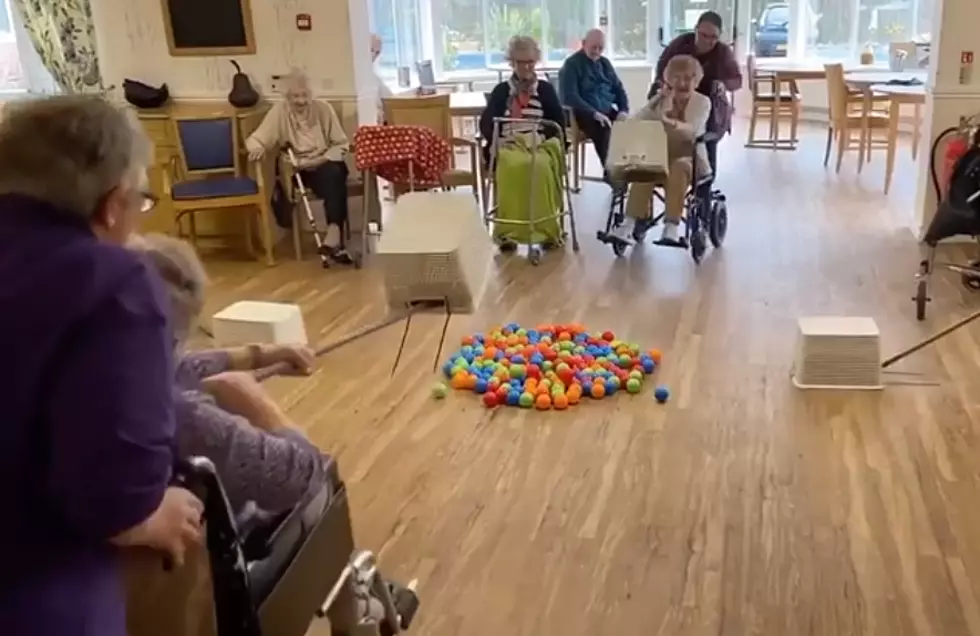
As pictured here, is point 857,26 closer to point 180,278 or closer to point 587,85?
point 587,85

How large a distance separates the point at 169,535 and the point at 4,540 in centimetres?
21

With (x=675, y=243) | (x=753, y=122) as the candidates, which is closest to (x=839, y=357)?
(x=675, y=243)

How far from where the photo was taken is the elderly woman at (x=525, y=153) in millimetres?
5914

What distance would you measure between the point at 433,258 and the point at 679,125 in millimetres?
2517

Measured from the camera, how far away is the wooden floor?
104 inches

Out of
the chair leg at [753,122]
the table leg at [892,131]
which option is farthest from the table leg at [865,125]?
the chair leg at [753,122]

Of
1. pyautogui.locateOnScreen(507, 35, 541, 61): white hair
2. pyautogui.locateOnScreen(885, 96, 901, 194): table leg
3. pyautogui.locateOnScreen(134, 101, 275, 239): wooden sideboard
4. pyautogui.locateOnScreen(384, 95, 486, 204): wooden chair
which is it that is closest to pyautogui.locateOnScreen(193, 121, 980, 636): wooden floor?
pyautogui.locateOnScreen(134, 101, 275, 239): wooden sideboard

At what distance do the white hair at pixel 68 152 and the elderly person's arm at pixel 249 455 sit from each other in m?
0.41

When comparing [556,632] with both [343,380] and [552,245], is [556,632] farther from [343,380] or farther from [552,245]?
[552,245]

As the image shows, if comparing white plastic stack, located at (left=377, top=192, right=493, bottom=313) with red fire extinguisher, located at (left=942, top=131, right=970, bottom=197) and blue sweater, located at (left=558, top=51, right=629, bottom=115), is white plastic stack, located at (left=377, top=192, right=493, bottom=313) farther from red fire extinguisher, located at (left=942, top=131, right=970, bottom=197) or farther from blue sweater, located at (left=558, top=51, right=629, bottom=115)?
blue sweater, located at (left=558, top=51, right=629, bottom=115)

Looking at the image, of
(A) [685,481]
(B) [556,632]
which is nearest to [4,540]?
(B) [556,632]

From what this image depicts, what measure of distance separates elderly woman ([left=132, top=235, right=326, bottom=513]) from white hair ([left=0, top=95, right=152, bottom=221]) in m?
0.26

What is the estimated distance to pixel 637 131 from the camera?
5.55 m

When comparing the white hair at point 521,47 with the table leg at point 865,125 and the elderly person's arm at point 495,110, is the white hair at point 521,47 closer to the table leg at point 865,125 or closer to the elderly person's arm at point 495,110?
the elderly person's arm at point 495,110
